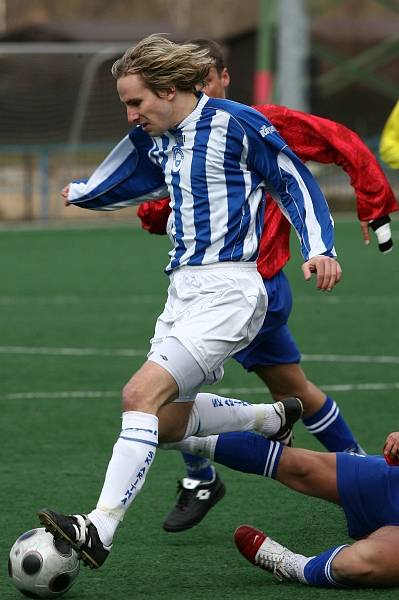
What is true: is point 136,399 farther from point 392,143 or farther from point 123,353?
point 123,353

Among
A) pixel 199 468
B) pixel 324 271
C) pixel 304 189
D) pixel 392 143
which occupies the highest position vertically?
pixel 392 143

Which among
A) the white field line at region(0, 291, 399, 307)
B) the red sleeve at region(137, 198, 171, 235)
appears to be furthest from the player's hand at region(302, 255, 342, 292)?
the white field line at region(0, 291, 399, 307)

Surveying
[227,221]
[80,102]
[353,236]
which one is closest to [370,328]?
[227,221]

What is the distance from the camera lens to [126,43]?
97.5 ft

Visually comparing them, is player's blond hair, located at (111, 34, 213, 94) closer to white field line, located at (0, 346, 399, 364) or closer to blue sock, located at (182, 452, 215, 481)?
blue sock, located at (182, 452, 215, 481)

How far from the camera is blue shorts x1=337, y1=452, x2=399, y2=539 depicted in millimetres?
4926

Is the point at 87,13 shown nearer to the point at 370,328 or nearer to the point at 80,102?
the point at 80,102

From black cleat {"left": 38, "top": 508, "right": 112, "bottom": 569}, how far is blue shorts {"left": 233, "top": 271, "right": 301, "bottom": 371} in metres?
1.76

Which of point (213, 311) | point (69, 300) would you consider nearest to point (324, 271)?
point (213, 311)

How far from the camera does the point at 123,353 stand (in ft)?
33.5

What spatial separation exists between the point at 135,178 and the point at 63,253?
40.3ft

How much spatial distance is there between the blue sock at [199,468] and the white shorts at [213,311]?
3.21 ft

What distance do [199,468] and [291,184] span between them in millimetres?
1374

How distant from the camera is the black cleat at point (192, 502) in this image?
569 cm
